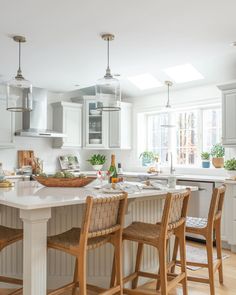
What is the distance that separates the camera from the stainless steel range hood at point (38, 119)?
19.4 ft

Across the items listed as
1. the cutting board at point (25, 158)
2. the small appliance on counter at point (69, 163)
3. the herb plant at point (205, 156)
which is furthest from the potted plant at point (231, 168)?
→ the cutting board at point (25, 158)

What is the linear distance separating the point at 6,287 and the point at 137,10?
274cm

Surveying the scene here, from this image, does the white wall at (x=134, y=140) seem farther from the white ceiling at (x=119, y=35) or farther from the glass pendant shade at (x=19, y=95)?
the glass pendant shade at (x=19, y=95)

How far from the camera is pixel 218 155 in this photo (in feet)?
17.8

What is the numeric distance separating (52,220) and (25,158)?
345 cm

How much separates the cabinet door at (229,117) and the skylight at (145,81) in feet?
4.81

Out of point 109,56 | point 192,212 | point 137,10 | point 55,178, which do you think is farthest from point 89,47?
point 192,212

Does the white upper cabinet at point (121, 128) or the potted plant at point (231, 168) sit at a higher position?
the white upper cabinet at point (121, 128)

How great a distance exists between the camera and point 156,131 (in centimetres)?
664

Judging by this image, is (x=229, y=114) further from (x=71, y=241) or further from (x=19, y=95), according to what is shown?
(x=71, y=241)

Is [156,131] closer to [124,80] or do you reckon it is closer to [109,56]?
[124,80]

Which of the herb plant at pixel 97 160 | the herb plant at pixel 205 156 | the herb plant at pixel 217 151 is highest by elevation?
the herb plant at pixel 217 151

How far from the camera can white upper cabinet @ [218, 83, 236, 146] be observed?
4.73 meters

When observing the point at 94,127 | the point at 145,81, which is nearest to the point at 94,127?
the point at 94,127
